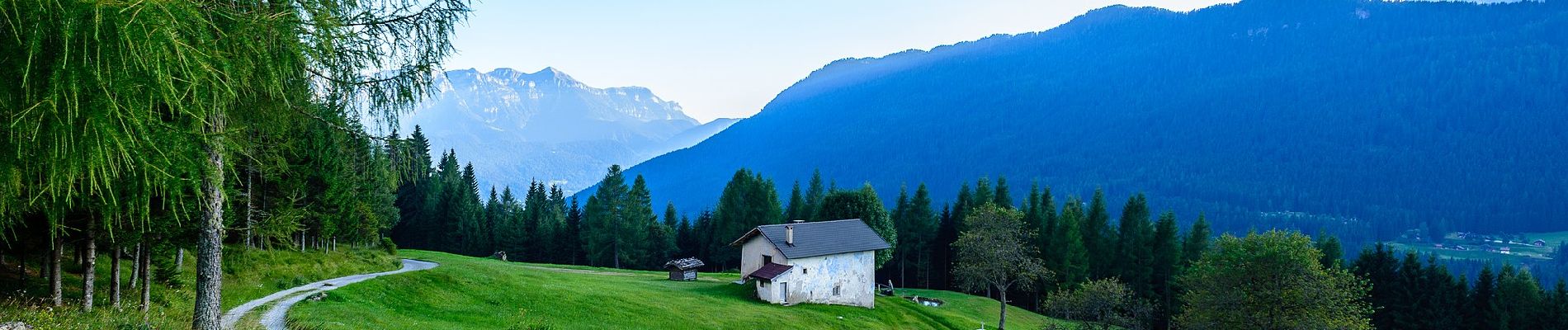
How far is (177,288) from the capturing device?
23.0 m

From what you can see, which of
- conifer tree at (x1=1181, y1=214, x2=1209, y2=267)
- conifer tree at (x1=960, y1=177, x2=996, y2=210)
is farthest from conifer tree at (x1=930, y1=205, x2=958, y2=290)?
conifer tree at (x1=1181, y1=214, x2=1209, y2=267)

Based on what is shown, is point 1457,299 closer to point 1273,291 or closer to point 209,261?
point 1273,291

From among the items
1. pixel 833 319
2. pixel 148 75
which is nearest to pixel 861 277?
pixel 833 319

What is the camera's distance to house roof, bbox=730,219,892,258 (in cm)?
4672

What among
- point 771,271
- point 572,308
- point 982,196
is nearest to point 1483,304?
point 982,196

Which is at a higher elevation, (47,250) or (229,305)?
(47,250)

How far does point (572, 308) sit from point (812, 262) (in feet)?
65.6

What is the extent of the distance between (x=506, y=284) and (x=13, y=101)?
2961cm

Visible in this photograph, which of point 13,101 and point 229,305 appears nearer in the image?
point 13,101

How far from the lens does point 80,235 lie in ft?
59.3

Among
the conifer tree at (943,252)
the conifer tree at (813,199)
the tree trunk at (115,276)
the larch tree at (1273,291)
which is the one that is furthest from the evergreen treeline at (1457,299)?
the tree trunk at (115,276)

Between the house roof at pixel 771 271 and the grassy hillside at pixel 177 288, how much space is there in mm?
23332

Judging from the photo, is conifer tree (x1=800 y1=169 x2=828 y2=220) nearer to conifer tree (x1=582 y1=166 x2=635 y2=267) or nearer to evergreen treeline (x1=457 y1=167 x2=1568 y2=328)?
evergreen treeline (x1=457 y1=167 x2=1568 y2=328)

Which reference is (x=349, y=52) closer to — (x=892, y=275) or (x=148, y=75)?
(x=148, y=75)
